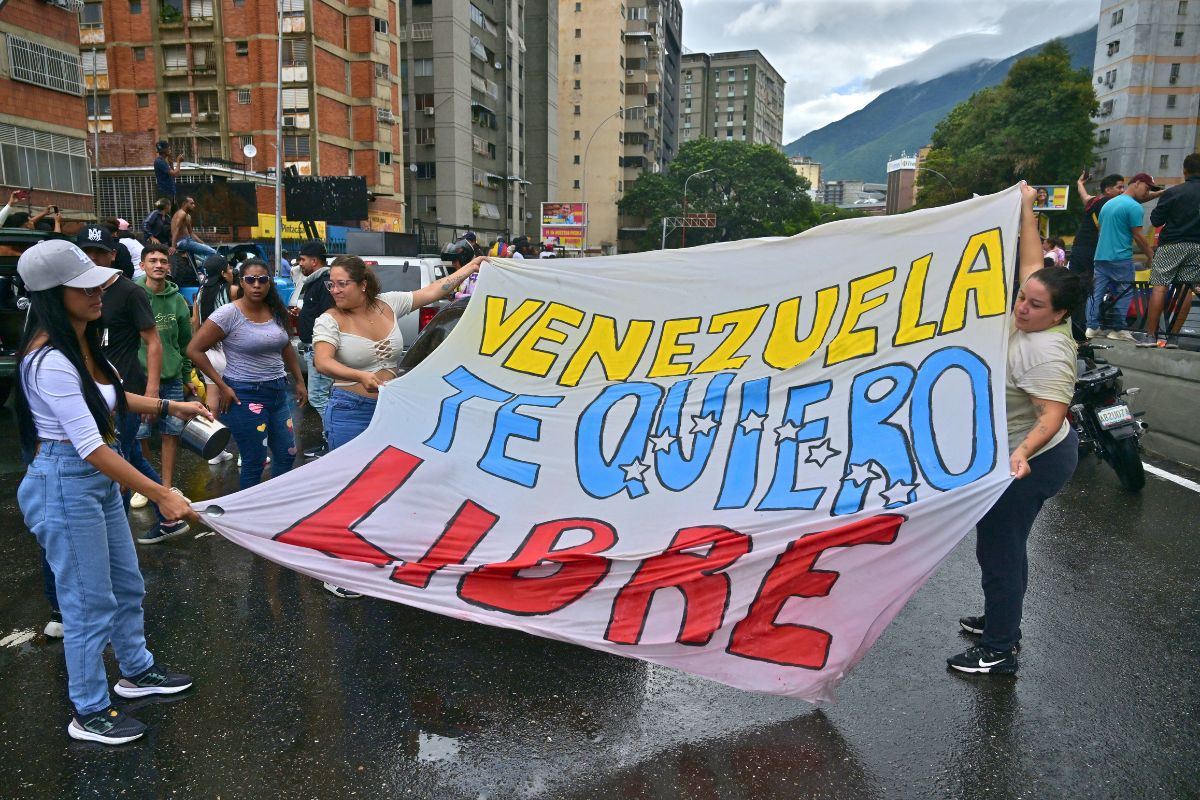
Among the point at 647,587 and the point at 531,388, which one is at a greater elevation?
the point at 531,388

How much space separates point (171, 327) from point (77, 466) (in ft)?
11.4

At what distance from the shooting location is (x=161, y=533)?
5.72 meters

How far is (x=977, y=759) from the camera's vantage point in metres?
3.22

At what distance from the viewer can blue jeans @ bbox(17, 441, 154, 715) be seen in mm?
3217

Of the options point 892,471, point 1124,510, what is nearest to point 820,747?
point 892,471

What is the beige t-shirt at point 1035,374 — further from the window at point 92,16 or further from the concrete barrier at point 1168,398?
the window at point 92,16

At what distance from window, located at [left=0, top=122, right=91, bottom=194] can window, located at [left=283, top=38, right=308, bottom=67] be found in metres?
18.9

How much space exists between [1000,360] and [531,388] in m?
2.32

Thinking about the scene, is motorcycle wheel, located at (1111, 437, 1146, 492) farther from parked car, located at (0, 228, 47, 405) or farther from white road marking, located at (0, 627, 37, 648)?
parked car, located at (0, 228, 47, 405)

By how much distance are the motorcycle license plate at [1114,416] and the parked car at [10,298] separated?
10.8 meters

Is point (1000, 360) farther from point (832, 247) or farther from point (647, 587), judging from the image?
point (647, 587)

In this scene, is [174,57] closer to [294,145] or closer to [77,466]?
[294,145]

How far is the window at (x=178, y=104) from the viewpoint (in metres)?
47.2

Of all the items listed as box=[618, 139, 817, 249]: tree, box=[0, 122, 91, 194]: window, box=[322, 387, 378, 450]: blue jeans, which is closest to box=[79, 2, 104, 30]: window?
box=[0, 122, 91, 194]: window
